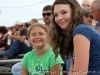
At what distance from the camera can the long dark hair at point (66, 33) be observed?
2227mm

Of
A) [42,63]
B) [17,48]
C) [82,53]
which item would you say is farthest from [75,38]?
[17,48]

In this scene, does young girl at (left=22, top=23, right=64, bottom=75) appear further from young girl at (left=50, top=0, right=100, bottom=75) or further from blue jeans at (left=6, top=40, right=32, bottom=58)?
blue jeans at (left=6, top=40, right=32, bottom=58)

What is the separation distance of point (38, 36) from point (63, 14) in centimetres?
101

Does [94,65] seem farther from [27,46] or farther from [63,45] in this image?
[27,46]

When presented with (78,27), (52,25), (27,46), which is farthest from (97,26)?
(27,46)

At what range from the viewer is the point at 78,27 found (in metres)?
2.05

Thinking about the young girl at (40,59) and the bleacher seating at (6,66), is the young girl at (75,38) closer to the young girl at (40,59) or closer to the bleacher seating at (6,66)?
the young girl at (40,59)

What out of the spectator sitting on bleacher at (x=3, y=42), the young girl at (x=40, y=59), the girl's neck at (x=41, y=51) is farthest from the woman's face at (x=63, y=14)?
the spectator sitting on bleacher at (x=3, y=42)

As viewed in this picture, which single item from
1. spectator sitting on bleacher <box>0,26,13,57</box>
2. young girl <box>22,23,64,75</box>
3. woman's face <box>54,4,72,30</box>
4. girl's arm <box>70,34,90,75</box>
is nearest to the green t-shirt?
young girl <box>22,23,64,75</box>

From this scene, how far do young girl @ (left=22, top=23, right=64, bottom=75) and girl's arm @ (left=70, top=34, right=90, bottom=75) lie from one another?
2.86 feet

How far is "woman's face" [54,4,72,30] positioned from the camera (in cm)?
226

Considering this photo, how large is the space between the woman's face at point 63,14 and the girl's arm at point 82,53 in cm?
29

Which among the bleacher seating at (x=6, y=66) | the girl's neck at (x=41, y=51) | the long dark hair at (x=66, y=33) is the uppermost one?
the long dark hair at (x=66, y=33)

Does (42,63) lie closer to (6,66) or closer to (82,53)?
(82,53)
